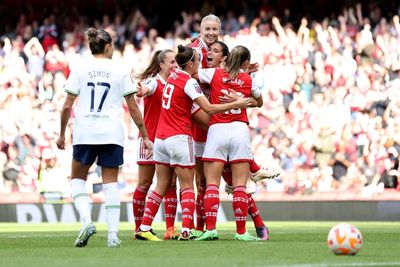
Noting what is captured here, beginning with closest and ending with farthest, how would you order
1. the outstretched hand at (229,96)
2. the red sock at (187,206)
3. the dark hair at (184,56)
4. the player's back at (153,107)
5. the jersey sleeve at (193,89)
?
the jersey sleeve at (193,89) < the outstretched hand at (229,96) < the dark hair at (184,56) < the red sock at (187,206) < the player's back at (153,107)

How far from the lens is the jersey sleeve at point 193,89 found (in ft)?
36.2

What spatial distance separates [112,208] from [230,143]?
1.71 meters

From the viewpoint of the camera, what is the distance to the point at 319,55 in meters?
23.6

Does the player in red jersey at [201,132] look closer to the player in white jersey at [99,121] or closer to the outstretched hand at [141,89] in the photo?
the outstretched hand at [141,89]

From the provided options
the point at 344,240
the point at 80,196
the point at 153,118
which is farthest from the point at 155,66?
the point at 344,240

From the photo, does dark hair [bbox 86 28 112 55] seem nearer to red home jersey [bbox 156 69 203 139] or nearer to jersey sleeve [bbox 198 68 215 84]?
red home jersey [bbox 156 69 203 139]

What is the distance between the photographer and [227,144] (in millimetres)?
11305

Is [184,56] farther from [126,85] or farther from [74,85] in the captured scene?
[74,85]

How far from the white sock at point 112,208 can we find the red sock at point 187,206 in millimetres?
1302

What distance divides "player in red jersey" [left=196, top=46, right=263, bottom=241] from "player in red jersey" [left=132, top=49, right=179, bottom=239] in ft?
2.54

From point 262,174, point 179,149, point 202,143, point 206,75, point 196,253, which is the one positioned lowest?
point 196,253

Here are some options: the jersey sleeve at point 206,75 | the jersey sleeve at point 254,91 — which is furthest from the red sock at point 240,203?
the jersey sleeve at point 206,75

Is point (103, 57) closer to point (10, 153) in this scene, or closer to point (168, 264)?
point (168, 264)

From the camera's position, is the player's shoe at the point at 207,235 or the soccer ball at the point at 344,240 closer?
the soccer ball at the point at 344,240
